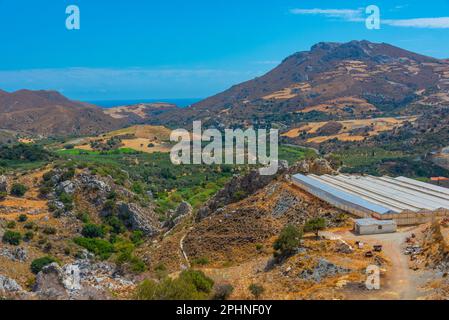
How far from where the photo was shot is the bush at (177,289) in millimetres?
23156

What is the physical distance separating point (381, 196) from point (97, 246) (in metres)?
27.5

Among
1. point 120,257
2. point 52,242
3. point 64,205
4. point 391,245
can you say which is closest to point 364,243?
point 391,245

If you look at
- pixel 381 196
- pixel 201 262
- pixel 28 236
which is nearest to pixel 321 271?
pixel 201 262

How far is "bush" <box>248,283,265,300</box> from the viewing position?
24697 mm

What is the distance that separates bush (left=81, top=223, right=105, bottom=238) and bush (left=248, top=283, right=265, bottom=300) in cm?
3147

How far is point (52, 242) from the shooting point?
154 feet

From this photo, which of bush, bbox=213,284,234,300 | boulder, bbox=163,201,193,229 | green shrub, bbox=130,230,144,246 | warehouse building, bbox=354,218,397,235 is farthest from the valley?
warehouse building, bbox=354,218,397,235

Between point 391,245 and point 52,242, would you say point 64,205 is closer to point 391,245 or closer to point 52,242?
point 52,242

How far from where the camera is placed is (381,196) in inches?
1635

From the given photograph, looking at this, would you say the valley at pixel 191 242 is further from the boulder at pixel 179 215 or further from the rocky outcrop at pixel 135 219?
the boulder at pixel 179 215

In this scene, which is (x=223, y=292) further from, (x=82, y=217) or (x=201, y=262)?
(x=82, y=217)

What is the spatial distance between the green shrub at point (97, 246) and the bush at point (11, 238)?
6420 millimetres

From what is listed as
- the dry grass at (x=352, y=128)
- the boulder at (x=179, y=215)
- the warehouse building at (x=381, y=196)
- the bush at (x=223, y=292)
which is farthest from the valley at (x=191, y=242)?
the dry grass at (x=352, y=128)

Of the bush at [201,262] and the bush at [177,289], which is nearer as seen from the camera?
the bush at [177,289]
